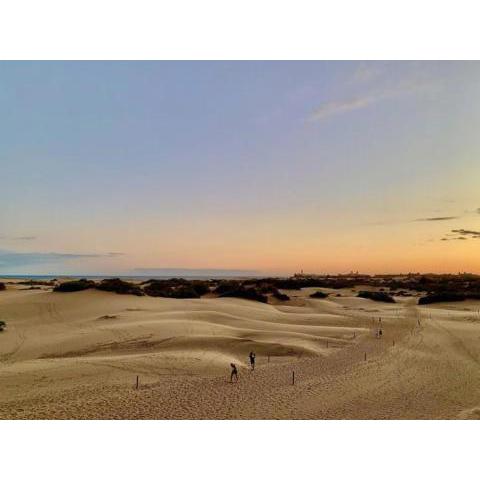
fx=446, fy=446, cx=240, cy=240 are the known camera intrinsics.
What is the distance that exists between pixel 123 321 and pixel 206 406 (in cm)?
1478

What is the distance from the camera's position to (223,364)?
55.3 ft

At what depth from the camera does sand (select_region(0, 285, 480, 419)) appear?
12141 mm

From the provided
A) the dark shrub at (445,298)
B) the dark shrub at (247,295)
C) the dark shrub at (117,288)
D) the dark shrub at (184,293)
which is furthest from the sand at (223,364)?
the dark shrub at (445,298)

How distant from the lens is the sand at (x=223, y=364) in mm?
12141

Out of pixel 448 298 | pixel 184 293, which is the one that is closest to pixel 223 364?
pixel 184 293

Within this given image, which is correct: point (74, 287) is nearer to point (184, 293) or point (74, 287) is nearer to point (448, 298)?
point (184, 293)

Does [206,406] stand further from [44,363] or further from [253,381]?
[44,363]

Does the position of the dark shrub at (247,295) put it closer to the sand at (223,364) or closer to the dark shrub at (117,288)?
the dark shrub at (117,288)

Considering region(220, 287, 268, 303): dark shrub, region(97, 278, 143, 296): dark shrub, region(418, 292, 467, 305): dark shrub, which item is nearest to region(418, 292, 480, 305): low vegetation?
region(418, 292, 467, 305): dark shrub

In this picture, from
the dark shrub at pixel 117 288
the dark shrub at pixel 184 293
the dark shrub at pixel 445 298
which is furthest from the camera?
the dark shrub at pixel 445 298

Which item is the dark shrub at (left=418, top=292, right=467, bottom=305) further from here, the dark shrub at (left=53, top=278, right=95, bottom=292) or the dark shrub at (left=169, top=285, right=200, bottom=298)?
the dark shrub at (left=53, top=278, right=95, bottom=292)

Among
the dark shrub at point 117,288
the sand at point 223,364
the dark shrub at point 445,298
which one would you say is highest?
the dark shrub at point 117,288
